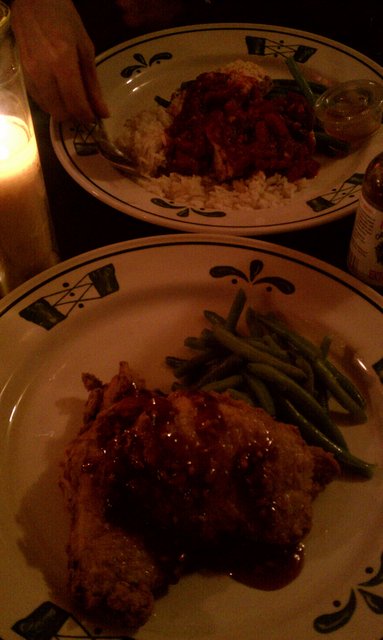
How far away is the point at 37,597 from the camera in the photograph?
156cm

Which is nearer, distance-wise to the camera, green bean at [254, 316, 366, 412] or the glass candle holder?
green bean at [254, 316, 366, 412]

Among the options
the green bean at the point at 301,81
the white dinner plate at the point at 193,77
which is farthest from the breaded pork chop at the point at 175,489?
the green bean at the point at 301,81

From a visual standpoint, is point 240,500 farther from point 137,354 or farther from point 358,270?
point 358,270

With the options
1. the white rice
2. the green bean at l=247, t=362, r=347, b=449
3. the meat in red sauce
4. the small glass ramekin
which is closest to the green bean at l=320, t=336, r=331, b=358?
the green bean at l=247, t=362, r=347, b=449

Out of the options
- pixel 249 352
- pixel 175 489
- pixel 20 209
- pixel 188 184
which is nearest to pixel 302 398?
pixel 249 352

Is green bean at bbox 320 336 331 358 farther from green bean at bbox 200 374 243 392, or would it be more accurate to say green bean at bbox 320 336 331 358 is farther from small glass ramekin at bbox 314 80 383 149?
small glass ramekin at bbox 314 80 383 149

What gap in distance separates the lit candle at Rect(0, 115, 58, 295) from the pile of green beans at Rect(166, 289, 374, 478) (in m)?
0.76

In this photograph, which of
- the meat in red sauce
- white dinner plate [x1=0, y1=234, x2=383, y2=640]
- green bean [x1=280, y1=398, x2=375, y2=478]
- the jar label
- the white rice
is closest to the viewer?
white dinner plate [x1=0, y1=234, x2=383, y2=640]

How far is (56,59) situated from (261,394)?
2003mm

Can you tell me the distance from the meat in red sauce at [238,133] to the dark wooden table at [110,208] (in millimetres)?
525

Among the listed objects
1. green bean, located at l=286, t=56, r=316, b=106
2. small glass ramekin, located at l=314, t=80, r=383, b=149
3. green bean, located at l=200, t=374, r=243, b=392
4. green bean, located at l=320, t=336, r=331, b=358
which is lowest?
green bean, located at l=320, t=336, r=331, b=358

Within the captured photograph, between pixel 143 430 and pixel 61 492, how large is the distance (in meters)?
0.43

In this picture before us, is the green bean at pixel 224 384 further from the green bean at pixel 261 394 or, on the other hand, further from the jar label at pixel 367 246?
the jar label at pixel 367 246

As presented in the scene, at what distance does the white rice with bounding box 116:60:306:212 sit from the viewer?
9.11 feet
